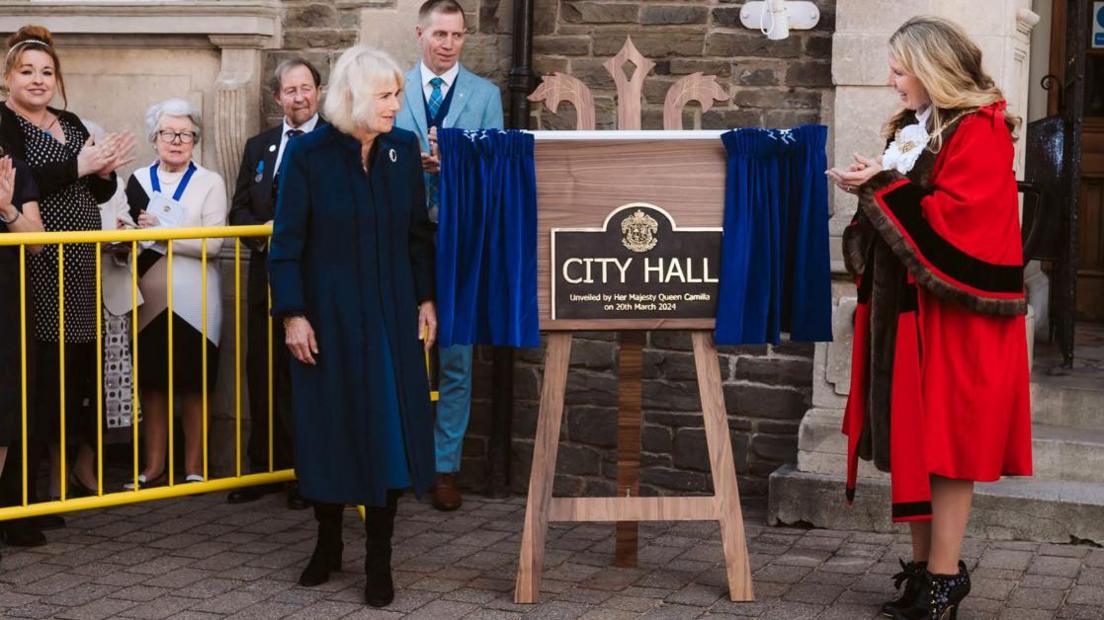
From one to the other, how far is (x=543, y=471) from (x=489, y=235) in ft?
2.63

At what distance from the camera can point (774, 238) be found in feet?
18.8

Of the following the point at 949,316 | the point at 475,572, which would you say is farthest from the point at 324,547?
the point at 949,316

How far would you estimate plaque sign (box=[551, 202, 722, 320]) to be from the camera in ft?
18.7

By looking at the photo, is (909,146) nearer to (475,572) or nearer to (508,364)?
(475,572)

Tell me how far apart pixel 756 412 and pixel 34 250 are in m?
2.99

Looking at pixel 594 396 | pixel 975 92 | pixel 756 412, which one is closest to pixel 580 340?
pixel 594 396

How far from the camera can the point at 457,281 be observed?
5.71 m

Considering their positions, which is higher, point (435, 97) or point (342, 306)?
point (435, 97)

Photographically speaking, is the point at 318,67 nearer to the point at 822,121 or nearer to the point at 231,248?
the point at 231,248

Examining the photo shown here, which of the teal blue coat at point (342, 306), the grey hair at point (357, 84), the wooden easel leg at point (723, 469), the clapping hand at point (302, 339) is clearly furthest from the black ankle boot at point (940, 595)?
the grey hair at point (357, 84)

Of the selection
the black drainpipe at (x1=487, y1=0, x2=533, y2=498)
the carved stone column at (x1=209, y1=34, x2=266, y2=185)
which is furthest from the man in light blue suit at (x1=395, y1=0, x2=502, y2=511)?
the carved stone column at (x1=209, y1=34, x2=266, y2=185)

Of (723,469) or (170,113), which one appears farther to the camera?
(170,113)

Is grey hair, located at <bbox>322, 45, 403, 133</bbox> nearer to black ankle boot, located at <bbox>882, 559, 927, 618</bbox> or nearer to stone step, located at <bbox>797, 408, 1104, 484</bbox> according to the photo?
black ankle boot, located at <bbox>882, 559, 927, 618</bbox>

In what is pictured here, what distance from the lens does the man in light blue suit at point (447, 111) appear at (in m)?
7.21
